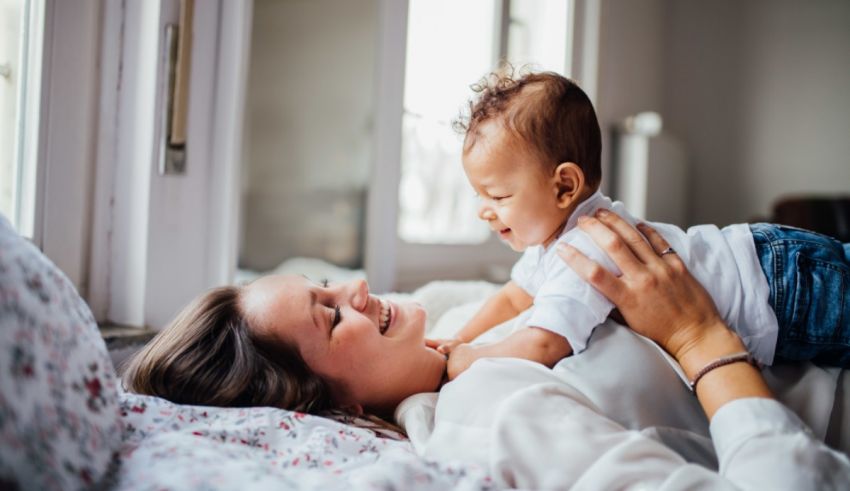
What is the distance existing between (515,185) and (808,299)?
17.7 inches

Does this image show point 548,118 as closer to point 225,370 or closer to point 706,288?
point 706,288

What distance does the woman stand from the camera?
2.22ft

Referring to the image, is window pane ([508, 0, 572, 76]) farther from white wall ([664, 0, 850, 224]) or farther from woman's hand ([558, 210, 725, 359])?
woman's hand ([558, 210, 725, 359])

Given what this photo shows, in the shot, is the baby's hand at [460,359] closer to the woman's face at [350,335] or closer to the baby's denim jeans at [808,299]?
the woman's face at [350,335]

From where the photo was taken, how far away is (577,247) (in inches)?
39.3

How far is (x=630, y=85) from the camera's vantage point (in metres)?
3.79

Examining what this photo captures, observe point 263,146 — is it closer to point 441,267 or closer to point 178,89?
point 441,267

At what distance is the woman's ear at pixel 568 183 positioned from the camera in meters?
1.04

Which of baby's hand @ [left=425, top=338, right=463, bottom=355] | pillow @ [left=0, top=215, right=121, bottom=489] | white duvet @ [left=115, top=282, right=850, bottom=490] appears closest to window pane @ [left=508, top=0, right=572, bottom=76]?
baby's hand @ [left=425, top=338, right=463, bottom=355]

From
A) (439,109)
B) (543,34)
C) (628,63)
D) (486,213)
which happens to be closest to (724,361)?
(486,213)

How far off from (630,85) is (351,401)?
325 centimetres

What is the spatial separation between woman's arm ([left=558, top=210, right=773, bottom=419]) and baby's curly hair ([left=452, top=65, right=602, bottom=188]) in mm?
149

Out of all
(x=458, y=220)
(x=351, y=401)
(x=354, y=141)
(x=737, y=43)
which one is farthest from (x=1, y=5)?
(x=737, y=43)

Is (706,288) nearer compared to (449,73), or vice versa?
(706,288)
